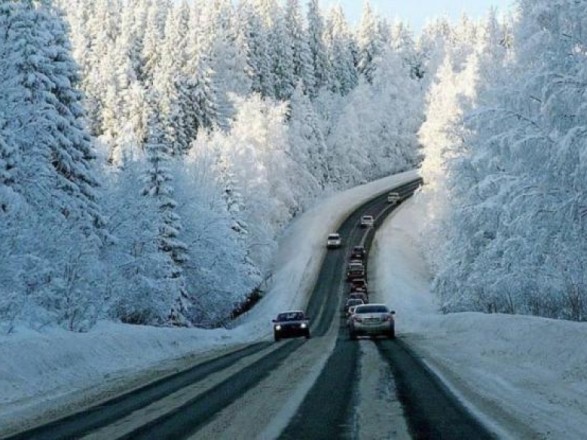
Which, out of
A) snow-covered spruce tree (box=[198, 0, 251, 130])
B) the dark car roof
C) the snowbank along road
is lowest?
the snowbank along road

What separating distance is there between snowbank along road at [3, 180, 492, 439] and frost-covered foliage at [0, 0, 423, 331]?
713cm

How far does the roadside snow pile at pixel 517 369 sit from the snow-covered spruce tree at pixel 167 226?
16.8 meters

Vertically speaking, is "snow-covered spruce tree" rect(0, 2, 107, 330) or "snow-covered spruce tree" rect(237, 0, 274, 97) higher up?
"snow-covered spruce tree" rect(237, 0, 274, 97)

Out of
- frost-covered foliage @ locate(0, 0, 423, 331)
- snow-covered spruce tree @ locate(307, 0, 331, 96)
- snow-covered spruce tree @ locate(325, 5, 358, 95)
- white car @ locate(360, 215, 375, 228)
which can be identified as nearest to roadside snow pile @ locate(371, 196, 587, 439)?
frost-covered foliage @ locate(0, 0, 423, 331)

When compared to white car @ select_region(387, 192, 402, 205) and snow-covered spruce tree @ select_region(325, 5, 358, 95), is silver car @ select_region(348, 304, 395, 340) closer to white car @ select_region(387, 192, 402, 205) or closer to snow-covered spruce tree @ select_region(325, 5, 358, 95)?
white car @ select_region(387, 192, 402, 205)

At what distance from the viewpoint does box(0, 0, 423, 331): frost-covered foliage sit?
2633 cm

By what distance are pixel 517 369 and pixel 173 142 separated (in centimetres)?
7600

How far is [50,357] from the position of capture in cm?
1630

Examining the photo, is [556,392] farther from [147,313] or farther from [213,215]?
[213,215]

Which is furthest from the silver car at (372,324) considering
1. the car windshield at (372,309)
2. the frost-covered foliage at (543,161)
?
the frost-covered foliage at (543,161)

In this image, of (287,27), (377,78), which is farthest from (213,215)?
(377,78)

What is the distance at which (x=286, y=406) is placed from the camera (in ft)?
37.0

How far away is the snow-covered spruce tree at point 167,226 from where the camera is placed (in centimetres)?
4366

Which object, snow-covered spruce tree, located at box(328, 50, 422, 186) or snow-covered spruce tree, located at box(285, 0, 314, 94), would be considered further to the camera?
snow-covered spruce tree, located at box(285, 0, 314, 94)
